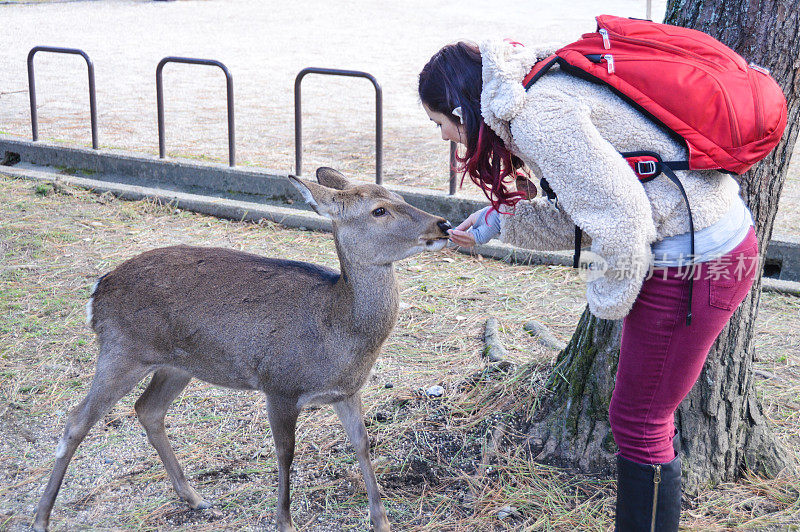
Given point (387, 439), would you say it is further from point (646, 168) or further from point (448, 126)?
point (646, 168)

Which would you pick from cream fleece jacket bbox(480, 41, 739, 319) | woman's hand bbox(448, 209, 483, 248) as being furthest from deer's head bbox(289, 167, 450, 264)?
cream fleece jacket bbox(480, 41, 739, 319)

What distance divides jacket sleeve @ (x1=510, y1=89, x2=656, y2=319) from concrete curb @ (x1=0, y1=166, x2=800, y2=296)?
3.90 metres

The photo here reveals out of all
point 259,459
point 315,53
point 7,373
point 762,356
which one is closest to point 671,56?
point 259,459

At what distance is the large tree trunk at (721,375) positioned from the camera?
134 inches

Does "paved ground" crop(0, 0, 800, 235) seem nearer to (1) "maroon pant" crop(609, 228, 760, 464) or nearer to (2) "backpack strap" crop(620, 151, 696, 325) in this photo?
(1) "maroon pant" crop(609, 228, 760, 464)

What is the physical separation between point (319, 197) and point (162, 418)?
4.22 feet

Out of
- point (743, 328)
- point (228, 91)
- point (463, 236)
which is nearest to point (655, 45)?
point (463, 236)

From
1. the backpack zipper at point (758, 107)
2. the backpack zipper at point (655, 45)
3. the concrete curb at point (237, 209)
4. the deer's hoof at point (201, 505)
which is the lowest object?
the deer's hoof at point (201, 505)

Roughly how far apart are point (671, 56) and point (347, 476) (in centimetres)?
233

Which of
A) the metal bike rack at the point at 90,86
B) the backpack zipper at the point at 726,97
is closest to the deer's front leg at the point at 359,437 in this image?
the backpack zipper at the point at 726,97

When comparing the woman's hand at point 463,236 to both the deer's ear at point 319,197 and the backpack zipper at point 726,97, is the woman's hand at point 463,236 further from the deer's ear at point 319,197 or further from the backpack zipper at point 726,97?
the backpack zipper at point 726,97

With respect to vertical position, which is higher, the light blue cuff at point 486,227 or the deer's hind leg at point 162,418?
the light blue cuff at point 486,227

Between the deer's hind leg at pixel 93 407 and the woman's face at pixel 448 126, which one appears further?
the deer's hind leg at pixel 93 407

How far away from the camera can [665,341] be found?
271 centimetres
